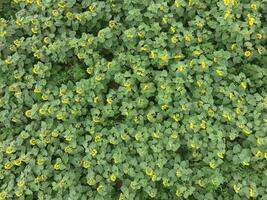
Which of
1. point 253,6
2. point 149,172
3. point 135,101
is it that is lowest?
point 149,172

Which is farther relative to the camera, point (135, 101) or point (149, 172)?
point (135, 101)

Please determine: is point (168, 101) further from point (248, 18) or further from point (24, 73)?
point (24, 73)

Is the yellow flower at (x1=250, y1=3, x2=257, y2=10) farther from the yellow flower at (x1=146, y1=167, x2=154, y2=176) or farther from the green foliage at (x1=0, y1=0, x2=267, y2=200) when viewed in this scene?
the yellow flower at (x1=146, y1=167, x2=154, y2=176)

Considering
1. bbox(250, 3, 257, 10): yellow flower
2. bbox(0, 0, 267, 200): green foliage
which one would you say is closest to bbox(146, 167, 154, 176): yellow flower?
bbox(0, 0, 267, 200): green foliage

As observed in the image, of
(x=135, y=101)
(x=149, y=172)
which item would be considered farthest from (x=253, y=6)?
(x=149, y=172)

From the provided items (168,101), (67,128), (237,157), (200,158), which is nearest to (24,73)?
(67,128)

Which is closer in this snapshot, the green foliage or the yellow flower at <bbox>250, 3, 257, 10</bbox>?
the green foliage

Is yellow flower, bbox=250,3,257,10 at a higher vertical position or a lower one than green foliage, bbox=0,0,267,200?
higher

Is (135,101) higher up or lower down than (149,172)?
higher up

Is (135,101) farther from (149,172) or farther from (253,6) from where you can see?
(253,6)
